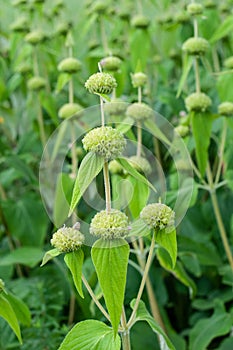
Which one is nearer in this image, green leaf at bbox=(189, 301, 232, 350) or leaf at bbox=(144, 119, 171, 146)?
leaf at bbox=(144, 119, 171, 146)

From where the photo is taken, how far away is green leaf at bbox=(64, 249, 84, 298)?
21.6 inches

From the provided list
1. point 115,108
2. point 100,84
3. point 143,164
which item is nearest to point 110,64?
point 115,108

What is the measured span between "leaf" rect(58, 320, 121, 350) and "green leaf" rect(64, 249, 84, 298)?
0.04 meters

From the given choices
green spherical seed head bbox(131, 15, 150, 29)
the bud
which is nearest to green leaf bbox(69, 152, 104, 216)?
the bud

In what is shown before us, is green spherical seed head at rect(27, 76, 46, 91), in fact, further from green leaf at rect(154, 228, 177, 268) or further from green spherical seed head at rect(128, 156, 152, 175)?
green leaf at rect(154, 228, 177, 268)

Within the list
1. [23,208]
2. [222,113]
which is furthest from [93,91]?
[23,208]

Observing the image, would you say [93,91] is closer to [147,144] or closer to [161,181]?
[161,181]

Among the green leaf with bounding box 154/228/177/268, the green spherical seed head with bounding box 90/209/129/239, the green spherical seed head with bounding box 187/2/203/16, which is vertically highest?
the green spherical seed head with bounding box 187/2/203/16

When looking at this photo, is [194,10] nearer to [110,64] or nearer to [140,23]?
[110,64]

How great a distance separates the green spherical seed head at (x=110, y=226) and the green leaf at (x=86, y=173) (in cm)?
3

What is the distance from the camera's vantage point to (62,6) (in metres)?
1.45

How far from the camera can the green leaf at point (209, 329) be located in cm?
90

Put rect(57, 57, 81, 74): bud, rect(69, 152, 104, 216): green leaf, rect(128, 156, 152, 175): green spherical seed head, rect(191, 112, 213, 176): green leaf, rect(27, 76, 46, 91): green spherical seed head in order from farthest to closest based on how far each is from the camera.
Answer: rect(27, 76, 46, 91): green spherical seed head
rect(57, 57, 81, 74): bud
rect(191, 112, 213, 176): green leaf
rect(128, 156, 152, 175): green spherical seed head
rect(69, 152, 104, 216): green leaf

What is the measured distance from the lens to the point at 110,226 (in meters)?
0.54
